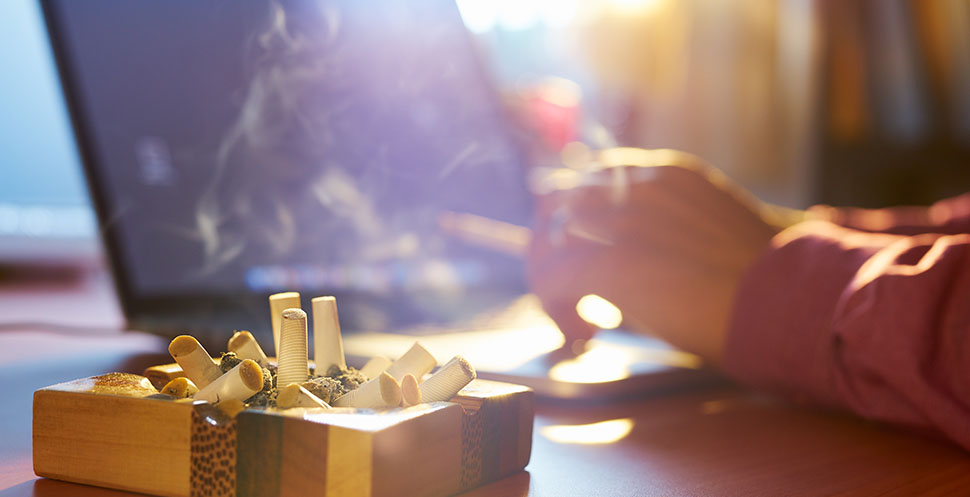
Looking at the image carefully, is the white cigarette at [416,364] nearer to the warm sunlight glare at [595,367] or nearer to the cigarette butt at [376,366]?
the cigarette butt at [376,366]

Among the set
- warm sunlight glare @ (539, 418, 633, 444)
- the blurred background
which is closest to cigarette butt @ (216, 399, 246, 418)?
warm sunlight glare @ (539, 418, 633, 444)

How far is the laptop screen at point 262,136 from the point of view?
0.64 m

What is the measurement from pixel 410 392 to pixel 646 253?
0.35 meters

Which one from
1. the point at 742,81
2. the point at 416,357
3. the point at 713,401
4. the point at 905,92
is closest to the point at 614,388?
the point at 713,401

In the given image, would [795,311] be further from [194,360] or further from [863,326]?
[194,360]

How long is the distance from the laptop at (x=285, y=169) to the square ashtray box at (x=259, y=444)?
22 centimetres

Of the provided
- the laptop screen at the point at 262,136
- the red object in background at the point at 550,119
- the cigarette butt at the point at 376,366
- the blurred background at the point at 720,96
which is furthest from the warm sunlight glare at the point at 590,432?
the red object in background at the point at 550,119

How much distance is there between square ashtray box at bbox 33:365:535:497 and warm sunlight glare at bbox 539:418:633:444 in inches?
3.7

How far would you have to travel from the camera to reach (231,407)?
0.26 meters

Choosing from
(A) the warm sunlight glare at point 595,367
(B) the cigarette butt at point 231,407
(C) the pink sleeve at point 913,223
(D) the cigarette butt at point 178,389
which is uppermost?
(C) the pink sleeve at point 913,223

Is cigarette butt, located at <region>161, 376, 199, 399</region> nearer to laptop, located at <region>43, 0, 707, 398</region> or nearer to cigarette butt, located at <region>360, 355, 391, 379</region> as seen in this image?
cigarette butt, located at <region>360, 355, 391, 379</region>

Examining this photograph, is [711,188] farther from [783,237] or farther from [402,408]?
[402,408]

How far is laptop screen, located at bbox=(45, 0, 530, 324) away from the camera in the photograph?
642mm

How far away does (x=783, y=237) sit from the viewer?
21.0 inches
